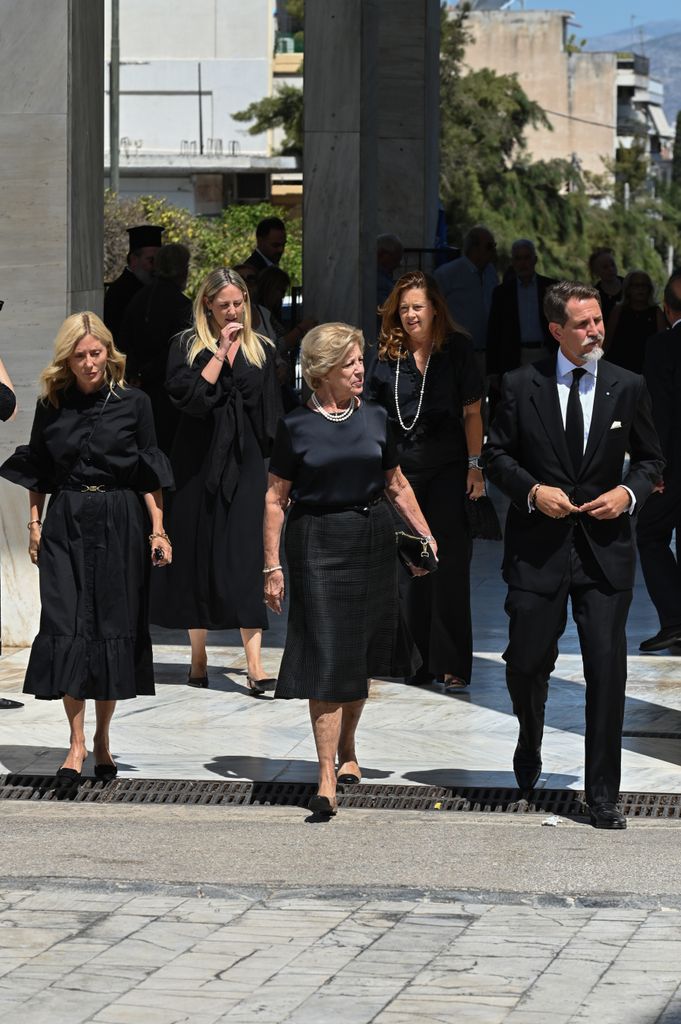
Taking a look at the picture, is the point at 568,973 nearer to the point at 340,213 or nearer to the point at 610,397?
the point at 610,397

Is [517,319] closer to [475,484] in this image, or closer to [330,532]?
[475,484]

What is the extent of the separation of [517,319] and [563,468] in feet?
33.6

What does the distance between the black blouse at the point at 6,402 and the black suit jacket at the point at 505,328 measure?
8.64m

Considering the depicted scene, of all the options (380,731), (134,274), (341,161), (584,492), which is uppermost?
(341,161)

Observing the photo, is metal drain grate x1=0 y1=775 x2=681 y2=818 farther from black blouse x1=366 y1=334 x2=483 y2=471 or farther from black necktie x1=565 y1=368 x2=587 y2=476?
black blouse x1=366 y1=334 x2=483 y2=471

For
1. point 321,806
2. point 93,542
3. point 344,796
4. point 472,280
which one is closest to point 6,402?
point 93,542

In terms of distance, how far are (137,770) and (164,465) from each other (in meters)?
1.20

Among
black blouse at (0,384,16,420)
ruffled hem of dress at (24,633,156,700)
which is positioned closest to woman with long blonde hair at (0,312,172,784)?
ruffled hem of dress at (24,633,156,700)

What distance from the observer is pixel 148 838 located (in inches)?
278

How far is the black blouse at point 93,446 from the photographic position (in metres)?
7.81

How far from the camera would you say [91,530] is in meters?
7.79

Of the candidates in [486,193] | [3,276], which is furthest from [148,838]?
[486,193]

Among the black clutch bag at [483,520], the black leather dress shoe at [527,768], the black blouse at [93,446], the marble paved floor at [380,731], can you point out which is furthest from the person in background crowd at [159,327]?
the black leather dress shoe at [527,768]

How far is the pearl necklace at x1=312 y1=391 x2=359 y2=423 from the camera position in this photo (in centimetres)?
743
